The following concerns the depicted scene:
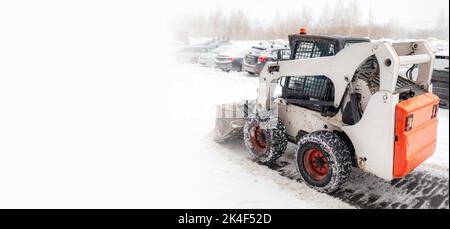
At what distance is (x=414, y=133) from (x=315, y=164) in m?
1.10

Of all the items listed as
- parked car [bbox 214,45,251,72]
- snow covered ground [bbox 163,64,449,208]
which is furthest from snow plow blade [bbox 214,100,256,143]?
parked car [bbox 214,45,251,72]

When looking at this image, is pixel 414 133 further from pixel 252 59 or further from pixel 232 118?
pixel 252 59

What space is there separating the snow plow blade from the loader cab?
81cm

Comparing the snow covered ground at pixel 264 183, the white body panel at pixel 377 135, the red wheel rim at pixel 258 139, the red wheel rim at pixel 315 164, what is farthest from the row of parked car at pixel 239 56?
the white body panel at pixel 377 135

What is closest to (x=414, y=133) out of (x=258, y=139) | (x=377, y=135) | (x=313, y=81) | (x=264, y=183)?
(x=377, y=135)

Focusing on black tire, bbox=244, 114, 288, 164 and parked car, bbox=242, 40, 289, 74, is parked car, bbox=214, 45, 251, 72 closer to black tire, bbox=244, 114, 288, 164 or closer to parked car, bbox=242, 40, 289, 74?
parked car, bbox=242, 40, 289, 74

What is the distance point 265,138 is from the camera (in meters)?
4.70

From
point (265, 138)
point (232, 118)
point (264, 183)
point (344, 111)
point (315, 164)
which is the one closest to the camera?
point (344, 111)

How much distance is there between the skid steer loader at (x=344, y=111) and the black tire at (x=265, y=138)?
0.01 m

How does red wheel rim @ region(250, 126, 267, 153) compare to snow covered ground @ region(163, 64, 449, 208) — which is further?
red wheel rim @ region(250, 126, 267, 153)

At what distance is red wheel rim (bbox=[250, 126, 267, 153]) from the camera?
4823 millimetres

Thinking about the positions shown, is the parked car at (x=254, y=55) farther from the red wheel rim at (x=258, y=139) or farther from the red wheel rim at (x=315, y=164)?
the red wheel rim at (x=315, y=164)

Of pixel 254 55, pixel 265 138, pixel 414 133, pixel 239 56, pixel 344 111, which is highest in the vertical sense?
pixel 344 111
